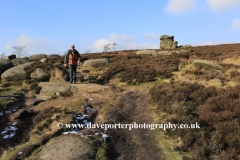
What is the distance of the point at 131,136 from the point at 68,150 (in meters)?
2.16

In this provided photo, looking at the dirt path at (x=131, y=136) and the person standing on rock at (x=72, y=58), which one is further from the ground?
the person standing on rock at (x=72, y=58)

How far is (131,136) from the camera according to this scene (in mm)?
5398

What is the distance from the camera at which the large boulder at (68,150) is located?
416cm

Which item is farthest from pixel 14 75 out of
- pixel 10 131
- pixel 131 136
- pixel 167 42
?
pixel 167 42

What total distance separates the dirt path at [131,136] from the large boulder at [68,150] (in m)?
0.69

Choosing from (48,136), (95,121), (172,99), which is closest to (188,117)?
(172,99)

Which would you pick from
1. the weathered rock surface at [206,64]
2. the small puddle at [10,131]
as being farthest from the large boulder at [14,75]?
the weathered rock surface at [206,64]

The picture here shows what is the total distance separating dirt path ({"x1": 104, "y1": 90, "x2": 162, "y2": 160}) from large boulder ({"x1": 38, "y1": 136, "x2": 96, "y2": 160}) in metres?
0.69

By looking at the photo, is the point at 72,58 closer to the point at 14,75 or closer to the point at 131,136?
the point at 14,75

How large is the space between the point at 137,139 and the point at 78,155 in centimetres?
205

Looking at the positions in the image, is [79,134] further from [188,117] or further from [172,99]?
[172,99]

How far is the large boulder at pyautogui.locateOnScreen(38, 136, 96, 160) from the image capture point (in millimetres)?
4160

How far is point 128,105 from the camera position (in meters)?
7.92

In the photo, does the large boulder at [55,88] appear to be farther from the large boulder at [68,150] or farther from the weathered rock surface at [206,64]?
the weathered rock surface at [206,64]
